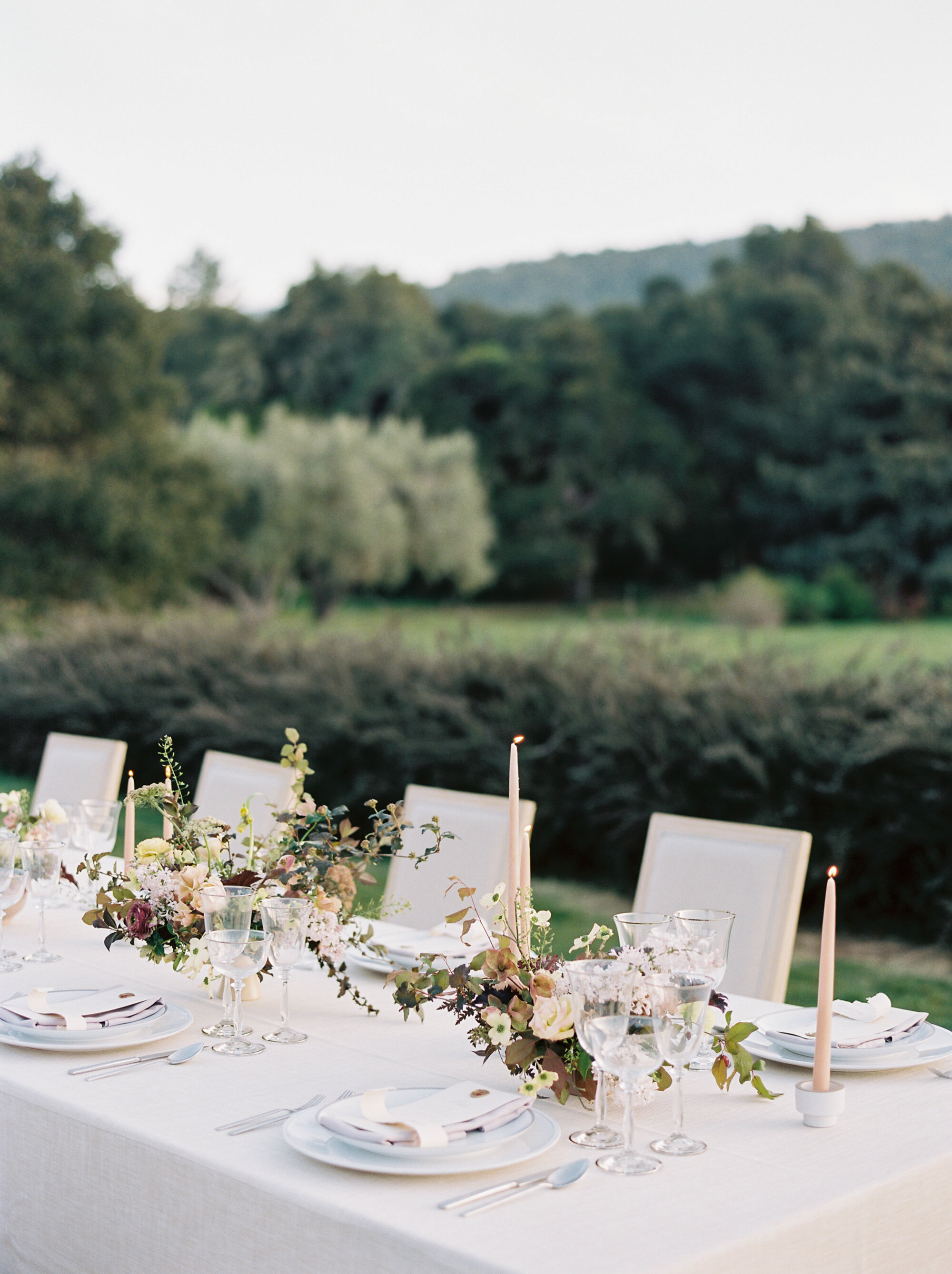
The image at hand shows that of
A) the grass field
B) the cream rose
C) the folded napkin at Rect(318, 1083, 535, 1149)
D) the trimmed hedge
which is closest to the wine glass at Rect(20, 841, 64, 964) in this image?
the folded napkin at Rect(318, 1083, 535, 1149)

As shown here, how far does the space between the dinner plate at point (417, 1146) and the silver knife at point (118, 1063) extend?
1.25 feet

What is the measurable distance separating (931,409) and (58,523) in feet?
66.4

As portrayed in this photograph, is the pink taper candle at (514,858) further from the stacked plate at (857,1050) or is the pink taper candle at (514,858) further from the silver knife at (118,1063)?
the silver knife at (118,1063)

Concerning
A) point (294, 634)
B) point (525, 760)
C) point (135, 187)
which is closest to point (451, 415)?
point (135, 187)

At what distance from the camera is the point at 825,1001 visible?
1.51 metres

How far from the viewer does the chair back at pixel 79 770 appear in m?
4.10

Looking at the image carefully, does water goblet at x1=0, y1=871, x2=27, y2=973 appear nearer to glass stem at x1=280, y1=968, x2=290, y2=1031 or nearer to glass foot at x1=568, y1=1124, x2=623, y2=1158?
glass stem at x1=280, y1=968, x2=290, y2=1031

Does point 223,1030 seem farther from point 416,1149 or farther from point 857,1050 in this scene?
point 857,1050

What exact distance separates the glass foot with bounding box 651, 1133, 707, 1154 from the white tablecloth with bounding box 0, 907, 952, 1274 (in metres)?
0.02

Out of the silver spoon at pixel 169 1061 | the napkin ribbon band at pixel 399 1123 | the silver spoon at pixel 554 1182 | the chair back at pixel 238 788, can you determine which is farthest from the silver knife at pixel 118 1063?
the chair back at pixel 238 788

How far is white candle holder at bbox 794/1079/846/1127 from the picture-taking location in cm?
157

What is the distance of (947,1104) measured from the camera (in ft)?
5.53

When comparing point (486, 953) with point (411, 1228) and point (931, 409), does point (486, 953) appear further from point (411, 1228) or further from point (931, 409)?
point (931, 409)

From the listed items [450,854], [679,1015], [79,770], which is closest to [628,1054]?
[679,1015]
